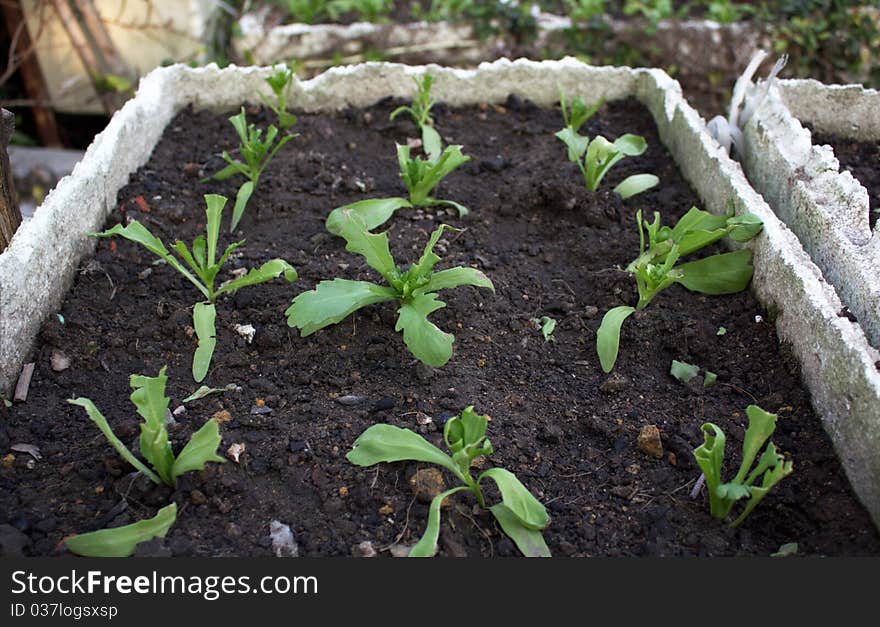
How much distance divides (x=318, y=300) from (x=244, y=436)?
349 millimetres

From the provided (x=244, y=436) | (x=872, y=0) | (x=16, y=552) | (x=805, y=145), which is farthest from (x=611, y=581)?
(x=872, y=0)

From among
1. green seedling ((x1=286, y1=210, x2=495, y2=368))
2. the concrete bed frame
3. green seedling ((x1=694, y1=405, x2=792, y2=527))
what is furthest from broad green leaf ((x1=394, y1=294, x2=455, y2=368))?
the concrete bed frame

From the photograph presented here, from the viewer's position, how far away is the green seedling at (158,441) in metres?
1.68

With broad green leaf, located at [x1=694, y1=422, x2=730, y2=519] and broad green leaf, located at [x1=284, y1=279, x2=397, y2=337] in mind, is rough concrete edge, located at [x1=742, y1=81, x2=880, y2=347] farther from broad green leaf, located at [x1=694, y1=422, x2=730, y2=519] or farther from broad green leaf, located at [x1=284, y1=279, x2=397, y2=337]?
broad green leaf, located at [x1=284, y1=279, x2=397, y2=337]

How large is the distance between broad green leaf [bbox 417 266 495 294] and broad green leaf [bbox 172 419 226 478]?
1.98 feet

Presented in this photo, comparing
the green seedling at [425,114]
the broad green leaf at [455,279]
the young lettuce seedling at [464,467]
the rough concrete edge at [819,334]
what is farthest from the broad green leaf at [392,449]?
the green seedling at [425,114]

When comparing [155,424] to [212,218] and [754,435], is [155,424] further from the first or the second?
[754,435]

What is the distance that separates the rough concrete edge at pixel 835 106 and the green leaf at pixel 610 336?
3.98 ft

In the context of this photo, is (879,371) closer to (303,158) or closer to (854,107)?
(854,107)

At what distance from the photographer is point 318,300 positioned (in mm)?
2033

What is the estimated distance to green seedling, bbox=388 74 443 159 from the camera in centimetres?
279

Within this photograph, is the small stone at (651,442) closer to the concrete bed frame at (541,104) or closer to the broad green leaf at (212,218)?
the concrete bed frame at (541,104)

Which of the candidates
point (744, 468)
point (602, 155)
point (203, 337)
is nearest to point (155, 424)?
point (203, 337)

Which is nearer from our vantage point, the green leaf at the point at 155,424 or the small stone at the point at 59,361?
the green leaf at the point at 155,424
